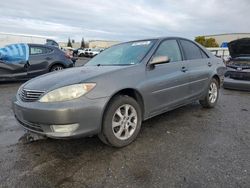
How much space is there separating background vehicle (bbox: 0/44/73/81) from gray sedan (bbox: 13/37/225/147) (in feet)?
16.2

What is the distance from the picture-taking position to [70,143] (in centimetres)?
334

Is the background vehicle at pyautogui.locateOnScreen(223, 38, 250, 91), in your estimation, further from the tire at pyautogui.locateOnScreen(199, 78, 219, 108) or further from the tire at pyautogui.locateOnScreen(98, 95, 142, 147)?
the tire at pyautogui.locateOnScreen(98, 95, 142, 147)

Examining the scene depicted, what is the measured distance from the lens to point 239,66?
7.10 meters

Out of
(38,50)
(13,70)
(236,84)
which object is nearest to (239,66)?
(236,84)

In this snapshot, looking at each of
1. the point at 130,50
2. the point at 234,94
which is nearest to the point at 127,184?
the point at 130,50

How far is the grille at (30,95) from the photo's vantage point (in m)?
2.91

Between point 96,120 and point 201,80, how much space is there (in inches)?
106

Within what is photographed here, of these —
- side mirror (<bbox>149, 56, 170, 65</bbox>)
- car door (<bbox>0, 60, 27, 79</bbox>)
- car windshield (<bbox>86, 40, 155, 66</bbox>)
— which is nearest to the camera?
side mirror (<bbox>149, 56, 170, 65</bbox>)

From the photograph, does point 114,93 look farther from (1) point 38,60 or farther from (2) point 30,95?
(1) point 38,60

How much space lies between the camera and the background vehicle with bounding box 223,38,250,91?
274 inches

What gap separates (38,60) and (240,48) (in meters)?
6.89

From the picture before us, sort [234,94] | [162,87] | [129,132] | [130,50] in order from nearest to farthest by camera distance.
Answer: [129,132] < [162,87] < [130,50] < [234,94]

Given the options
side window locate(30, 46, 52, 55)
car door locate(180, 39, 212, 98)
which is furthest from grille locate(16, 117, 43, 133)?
side window locate(30, 46, 52, 55)

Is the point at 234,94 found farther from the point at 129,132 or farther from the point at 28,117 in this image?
the point at 28,117
